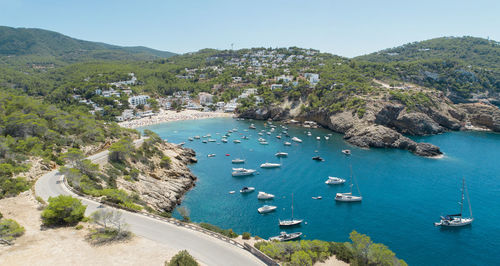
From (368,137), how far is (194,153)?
48.1 metres

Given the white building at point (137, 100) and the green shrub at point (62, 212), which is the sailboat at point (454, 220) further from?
the white building at point (137, 100)

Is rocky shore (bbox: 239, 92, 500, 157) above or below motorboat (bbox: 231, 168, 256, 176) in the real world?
above

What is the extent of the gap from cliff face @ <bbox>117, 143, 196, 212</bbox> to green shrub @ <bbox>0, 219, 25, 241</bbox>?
49.5ft

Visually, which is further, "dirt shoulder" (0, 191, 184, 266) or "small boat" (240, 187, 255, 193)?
"small boat" (240, 187, 255, 193)

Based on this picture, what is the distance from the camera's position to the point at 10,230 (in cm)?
2141

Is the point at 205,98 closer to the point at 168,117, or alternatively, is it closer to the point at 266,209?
the point at 168,117

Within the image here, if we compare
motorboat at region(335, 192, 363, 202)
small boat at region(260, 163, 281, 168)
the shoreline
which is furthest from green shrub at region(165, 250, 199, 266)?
the shoreline

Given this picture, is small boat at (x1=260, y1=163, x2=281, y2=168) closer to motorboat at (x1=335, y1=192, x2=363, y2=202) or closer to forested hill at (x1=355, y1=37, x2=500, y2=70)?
motorboat at (x1=335, y1=192, x2=363, y2=202)

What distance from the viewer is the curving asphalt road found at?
20750 mm

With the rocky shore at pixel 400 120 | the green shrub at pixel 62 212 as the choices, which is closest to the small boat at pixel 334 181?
the rocky shore at pixel 400 120

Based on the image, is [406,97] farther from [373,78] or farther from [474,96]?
[474,96]

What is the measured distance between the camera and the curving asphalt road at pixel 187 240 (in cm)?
2075

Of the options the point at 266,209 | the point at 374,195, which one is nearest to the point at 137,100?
the point at 266,209

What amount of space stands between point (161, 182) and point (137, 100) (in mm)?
88187
